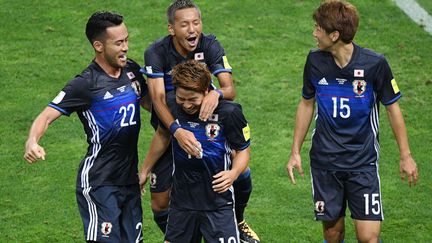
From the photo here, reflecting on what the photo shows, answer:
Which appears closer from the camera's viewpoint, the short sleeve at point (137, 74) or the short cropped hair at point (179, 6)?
the short sleeve at point (137, 74)

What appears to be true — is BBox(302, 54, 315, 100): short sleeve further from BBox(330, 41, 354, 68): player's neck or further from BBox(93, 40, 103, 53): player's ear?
BBox(93, 40, 103, 53): player's ear

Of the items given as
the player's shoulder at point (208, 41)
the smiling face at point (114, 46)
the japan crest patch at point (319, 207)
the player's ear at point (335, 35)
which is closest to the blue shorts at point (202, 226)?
the japan crest patch at point (319, 207)

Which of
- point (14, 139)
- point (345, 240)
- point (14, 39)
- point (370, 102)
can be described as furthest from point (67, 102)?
point (14, 39)

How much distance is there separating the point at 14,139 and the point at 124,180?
4.28m

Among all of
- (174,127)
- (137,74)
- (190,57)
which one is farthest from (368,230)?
(137,74)

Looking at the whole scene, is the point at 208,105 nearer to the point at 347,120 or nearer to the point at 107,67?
the point at 107,67

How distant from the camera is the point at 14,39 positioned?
15.4 m

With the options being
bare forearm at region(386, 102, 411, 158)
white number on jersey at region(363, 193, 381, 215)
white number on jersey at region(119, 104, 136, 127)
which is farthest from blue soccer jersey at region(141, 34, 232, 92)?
white number on jersey at region(363, 193, 381, 215)

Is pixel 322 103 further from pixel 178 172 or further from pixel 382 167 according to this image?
pixel 382 167

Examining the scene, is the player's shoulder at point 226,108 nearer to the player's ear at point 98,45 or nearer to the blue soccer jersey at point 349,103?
the blue soccer jersey at point 349,103

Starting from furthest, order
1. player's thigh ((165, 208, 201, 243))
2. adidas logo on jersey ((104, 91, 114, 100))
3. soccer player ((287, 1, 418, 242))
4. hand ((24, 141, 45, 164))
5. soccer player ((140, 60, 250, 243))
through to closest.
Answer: soccer player ((287, 1, 418, 242))
adidas logo on jersey ((104, 91, 114, 100))
player's thigh ((165, 208, 201, 243))
soccer player ((140, 60, 250, 243))
hand ((24, 141, 45, 164))

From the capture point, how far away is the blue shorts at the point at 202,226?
8398 millimetres

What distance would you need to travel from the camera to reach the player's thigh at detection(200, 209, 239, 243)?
8.39 m

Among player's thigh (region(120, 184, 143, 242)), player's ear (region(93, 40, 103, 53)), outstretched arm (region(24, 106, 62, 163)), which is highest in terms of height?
player's ear (region(93, 40, 103, 53))
